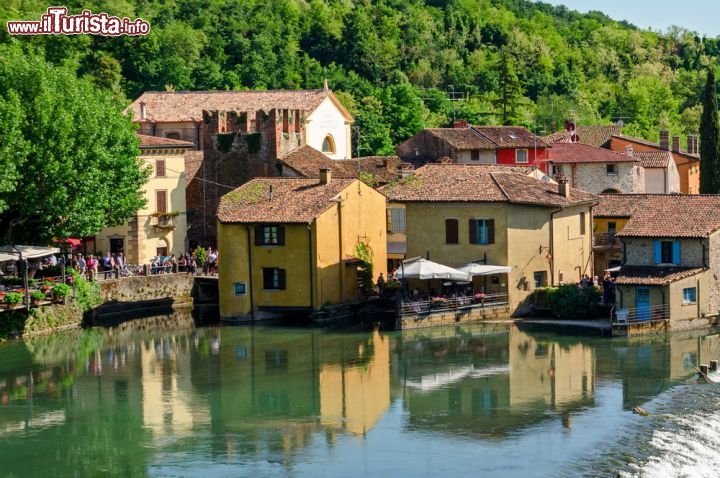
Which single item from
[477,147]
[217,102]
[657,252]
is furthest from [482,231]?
[217,102]

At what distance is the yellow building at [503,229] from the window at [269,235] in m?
5.68

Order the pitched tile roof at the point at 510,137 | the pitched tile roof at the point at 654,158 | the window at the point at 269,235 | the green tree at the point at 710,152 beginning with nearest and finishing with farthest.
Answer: the window at the point at 269,235, the green tree at the point at 710,152, the pitched tile roof at the point at 510,137, the pitched tile roof at the point at 654,158

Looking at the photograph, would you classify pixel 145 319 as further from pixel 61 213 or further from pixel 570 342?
pixel 570 342

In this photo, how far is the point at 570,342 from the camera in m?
58.5

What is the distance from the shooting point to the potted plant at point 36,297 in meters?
60.2

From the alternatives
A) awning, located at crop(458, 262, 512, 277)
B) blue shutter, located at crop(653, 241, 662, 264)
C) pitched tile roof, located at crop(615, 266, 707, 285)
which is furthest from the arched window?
blue shutter, located at crop(653, 241, 662, 264)

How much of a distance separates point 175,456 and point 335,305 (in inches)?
889

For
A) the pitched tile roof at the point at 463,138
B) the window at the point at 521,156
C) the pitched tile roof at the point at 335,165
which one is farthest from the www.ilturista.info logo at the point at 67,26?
the window at the point at 521,156

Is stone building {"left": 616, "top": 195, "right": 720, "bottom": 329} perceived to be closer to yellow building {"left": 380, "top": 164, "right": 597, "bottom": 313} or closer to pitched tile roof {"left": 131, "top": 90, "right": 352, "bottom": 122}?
yellow building {"left": 380, "top": 164, "right": 597, "bottom": 313}

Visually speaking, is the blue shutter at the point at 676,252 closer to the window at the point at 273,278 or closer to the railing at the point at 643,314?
the railing at the point at 643,314

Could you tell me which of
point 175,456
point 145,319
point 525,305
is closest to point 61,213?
point 145,319

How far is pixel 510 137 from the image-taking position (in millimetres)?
91312

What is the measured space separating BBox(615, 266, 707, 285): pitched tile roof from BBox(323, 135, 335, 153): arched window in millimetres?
32606

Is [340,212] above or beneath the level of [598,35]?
beneath
